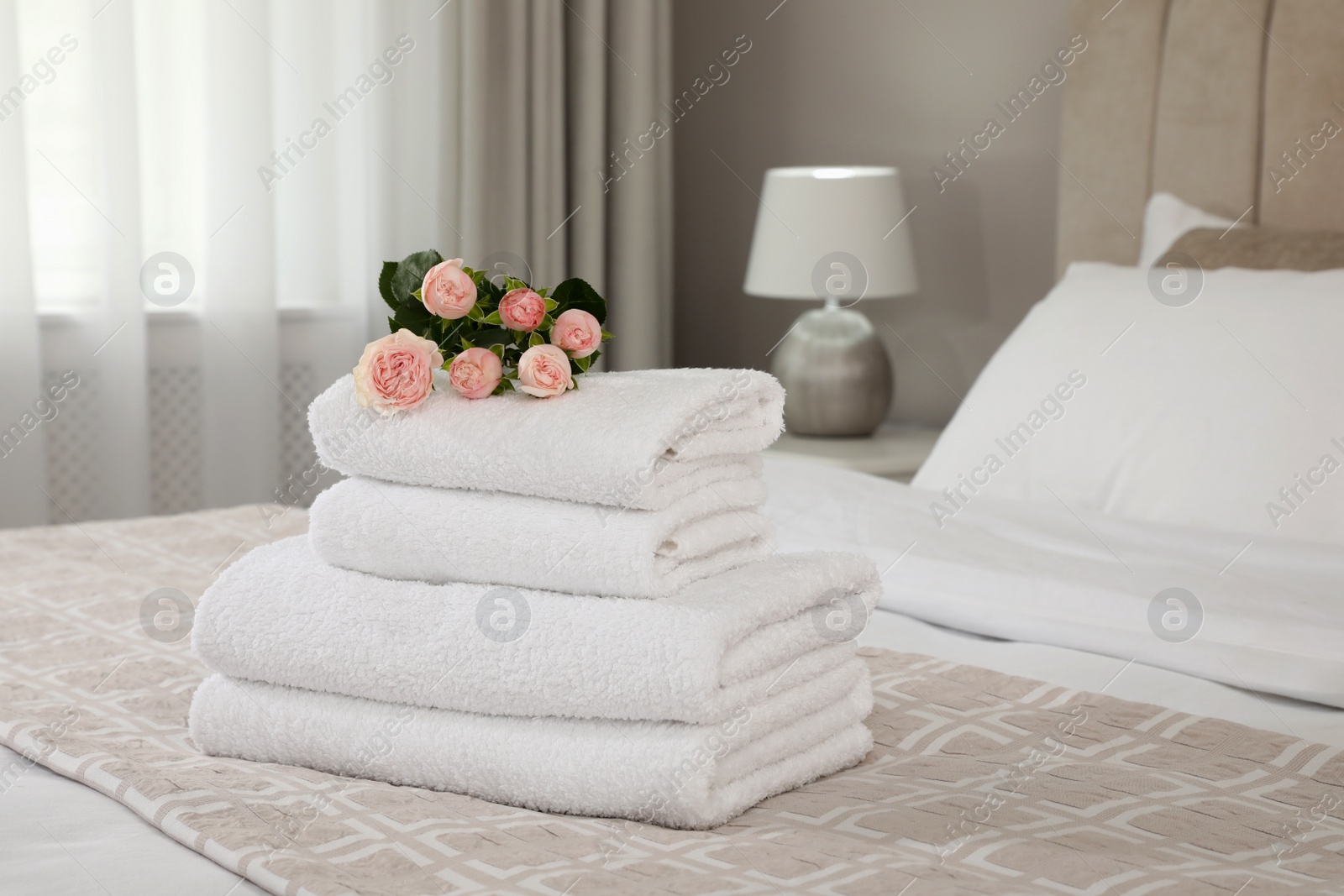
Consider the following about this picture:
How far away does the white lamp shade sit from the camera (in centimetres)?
267

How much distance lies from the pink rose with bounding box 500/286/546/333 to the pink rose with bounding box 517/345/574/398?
2cm

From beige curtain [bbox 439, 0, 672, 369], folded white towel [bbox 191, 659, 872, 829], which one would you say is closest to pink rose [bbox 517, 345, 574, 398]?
folded white towel [bbox 191, 659, 872, 829]

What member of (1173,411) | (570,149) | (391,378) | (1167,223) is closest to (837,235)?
(1167,223)

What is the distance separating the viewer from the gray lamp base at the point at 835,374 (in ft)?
8.96

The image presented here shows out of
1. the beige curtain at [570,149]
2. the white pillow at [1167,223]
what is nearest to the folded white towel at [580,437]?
the white pillow at [1167,223]

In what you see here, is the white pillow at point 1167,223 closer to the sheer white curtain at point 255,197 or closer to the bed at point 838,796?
the bed at point 838,796

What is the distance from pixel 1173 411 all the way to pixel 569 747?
1115 millimetres

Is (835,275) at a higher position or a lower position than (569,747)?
higher

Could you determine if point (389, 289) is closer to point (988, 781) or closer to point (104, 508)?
point (988, 781)

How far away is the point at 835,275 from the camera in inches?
108

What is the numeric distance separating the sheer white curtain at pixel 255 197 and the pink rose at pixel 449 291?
6.30 feet

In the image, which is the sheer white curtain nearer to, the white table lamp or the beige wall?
the beige wall

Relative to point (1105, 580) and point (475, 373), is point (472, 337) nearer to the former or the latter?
point (475, 373)

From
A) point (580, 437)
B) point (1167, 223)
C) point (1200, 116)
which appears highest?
point (1200, 116)
